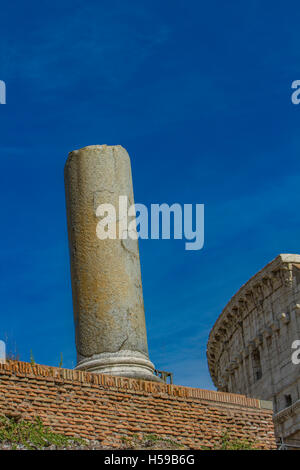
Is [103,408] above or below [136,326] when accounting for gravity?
below

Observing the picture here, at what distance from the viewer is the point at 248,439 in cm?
1350

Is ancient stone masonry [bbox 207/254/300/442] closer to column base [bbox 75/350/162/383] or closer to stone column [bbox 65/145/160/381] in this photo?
stone column [bbox 65/145/160/381]

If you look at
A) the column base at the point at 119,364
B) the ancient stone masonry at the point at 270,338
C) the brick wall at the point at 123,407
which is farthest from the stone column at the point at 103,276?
the ancient stone masonry at the point at 270,338

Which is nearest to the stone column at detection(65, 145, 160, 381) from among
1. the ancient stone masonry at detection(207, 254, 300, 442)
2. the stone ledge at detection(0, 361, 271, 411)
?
the stone ledge at detection(0, 361, 271, 411)

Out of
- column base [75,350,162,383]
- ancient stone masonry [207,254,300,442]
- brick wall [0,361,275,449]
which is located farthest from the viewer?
ancient stone masonry [207,254,300,442]

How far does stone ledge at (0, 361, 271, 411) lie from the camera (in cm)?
1151

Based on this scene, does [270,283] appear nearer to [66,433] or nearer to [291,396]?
[291,396]

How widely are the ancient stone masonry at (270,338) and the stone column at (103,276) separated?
1725 cm

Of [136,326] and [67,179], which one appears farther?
[67,179]

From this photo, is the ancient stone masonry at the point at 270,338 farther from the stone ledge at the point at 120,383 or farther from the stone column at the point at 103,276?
the stone column at the point at 103,276

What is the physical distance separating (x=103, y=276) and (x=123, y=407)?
2133mm
